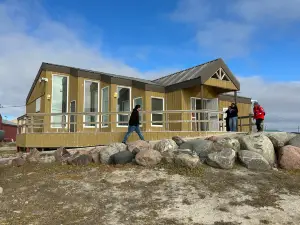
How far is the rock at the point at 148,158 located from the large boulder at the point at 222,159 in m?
1.59

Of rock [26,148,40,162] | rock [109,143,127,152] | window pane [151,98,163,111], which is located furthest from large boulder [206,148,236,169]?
window pane [151,98,163,111]

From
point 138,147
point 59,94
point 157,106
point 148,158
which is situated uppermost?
point 59,94

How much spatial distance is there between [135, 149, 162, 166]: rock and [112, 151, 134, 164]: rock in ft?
1.11

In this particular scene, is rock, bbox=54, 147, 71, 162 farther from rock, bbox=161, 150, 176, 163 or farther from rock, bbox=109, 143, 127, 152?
rock, bbox=161, 150, 176, 163

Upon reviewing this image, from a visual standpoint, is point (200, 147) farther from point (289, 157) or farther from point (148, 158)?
point (289, 157)

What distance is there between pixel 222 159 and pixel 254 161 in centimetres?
107

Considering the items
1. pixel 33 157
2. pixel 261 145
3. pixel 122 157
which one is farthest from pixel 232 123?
pixel 33 157

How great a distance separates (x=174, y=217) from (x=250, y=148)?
5.25m

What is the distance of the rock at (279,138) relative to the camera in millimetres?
10500

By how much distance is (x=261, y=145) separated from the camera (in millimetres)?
9781

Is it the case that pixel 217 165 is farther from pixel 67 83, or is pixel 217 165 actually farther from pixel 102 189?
pixel 67 83

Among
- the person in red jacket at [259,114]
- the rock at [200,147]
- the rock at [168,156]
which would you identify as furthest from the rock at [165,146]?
the person in red jacket at [259,114]

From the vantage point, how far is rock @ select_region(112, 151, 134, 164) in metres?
9.25

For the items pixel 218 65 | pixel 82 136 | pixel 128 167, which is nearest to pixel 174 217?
pixel 128 167
